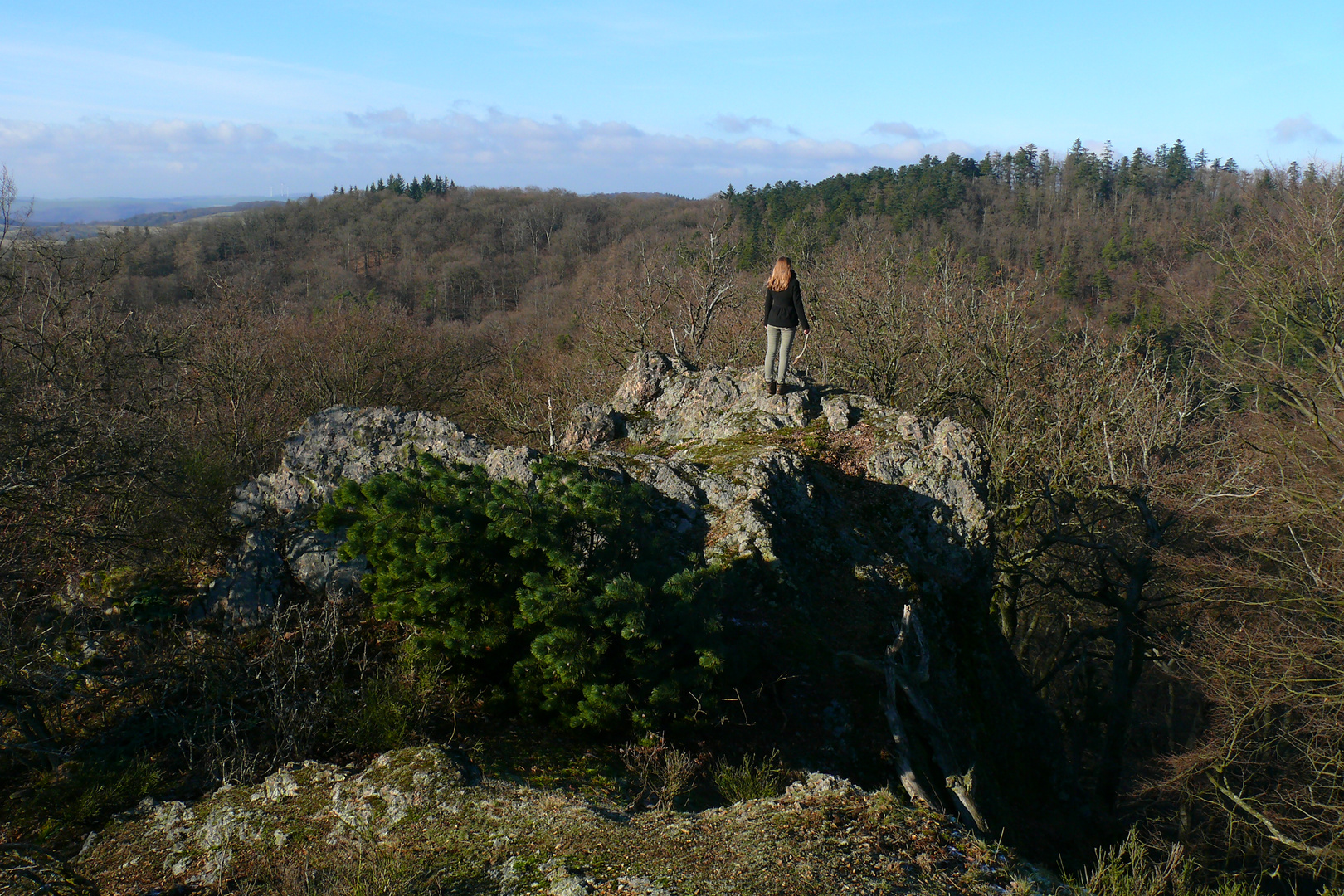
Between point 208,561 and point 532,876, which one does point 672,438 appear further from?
point 532,876

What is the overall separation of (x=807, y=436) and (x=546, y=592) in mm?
5592

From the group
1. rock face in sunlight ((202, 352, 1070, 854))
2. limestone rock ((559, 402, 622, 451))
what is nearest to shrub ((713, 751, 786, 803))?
rock face in sunlight ((202, 352, 1070, 854))

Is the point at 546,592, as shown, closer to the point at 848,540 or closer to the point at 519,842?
the point at 519,842

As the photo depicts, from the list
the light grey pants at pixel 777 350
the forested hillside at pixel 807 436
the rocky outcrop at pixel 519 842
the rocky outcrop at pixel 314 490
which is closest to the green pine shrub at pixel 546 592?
the forested hillside at pixel 807 436

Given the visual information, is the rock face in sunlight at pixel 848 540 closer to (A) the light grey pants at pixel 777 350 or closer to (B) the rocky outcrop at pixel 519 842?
(A) the light grey pants at pixel 777 350

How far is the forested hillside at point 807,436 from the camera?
5879mm

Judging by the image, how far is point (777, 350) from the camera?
433 inches

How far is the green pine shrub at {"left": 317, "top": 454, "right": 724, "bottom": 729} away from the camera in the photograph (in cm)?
563

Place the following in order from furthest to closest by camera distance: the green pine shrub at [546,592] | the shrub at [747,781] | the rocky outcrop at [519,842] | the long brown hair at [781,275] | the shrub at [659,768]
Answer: the long brown hair at [781,275], the green pine shrub at [546,592], the shrub at [747,781], the shrub at [659,768], the rocky outcrop at [519,842]

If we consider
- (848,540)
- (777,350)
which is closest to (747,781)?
(848,540)

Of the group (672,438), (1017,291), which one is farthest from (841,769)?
(1017,291)

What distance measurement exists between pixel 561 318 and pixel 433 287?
2504cm

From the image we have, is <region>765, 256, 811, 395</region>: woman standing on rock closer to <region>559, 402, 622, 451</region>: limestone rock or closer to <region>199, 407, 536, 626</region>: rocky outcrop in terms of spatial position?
<region>559, 402, 622, 451</region>: limestone rock

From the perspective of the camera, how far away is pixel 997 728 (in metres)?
8.51
